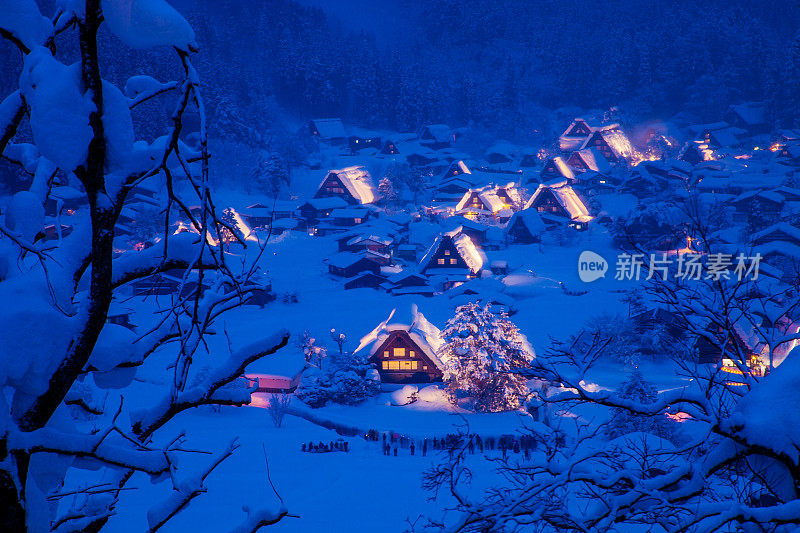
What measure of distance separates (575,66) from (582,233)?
4552 cm

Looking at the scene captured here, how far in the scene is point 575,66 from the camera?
238 ft

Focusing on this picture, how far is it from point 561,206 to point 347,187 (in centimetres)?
1858

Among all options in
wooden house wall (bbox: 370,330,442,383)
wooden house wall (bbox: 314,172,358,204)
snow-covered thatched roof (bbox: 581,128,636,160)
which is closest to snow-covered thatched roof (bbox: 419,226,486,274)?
wooden house wall (bbox: 370,330,442,383)

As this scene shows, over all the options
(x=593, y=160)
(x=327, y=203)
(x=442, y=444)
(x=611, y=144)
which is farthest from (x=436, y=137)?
(x=442, y=444)

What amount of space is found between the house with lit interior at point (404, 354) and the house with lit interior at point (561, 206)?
76.2 feet

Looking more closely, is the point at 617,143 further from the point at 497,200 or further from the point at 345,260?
the point at 345,260

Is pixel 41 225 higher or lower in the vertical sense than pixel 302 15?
lower

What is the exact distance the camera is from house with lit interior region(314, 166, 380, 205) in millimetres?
45344

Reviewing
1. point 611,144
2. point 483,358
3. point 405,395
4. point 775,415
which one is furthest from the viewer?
point 611,144

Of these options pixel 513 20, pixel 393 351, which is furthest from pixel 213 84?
pixel 513 20

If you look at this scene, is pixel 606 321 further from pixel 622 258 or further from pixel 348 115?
pixel 348 115

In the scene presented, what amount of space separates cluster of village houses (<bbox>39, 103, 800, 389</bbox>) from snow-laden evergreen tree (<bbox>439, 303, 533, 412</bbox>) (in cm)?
217

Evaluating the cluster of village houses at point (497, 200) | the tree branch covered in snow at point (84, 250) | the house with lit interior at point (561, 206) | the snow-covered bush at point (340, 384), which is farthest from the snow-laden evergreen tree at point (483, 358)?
the house with lit interior at point (561, 206)

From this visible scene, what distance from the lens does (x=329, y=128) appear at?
61.1 m
